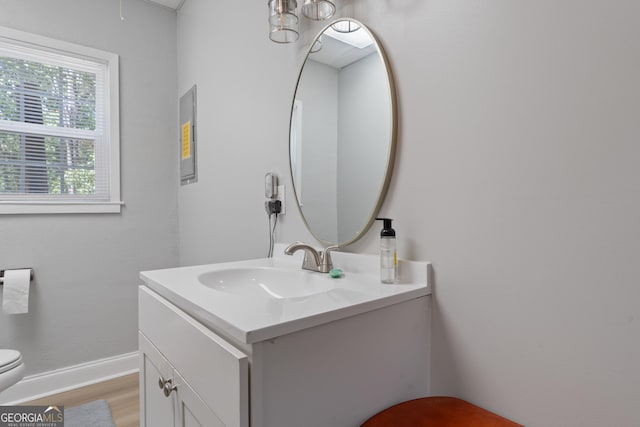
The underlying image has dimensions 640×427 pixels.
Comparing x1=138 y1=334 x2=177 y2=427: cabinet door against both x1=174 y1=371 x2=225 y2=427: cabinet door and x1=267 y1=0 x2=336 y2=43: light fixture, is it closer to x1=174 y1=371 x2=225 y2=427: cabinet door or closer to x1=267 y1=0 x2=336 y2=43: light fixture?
x1=174 y1=371 x2=225 y2=427: cabinet door

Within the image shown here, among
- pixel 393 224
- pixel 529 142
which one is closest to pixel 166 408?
pixel 393 224

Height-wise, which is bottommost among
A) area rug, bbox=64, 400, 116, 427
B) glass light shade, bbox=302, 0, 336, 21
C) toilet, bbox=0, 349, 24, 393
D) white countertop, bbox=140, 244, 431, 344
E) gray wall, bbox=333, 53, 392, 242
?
area rug, bbox=64, 400, 116, 427

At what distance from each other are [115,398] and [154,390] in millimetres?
1282

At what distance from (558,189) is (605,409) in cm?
42

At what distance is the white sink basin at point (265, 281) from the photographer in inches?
42.0

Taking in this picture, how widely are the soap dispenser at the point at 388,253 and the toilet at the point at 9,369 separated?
5.56 feet

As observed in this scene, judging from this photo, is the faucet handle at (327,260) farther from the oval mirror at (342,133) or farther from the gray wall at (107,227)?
the gray wall at (107,227)

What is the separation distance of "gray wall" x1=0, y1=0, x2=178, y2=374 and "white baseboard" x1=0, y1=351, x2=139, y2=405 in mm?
45

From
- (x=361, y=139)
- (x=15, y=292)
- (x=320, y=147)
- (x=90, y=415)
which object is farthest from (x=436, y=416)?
(x=15, y=292)

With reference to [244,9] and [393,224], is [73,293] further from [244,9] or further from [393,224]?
[393,224]

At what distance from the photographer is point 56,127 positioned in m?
2.12

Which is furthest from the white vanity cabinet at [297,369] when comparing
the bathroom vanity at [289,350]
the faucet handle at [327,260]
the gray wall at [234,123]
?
the gray wall at [234,123]

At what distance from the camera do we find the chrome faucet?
3.58ft

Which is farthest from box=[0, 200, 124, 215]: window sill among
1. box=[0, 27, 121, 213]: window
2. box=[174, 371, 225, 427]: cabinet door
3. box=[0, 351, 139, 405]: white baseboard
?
box=[174, 371, 225, 427]: cabinet door
